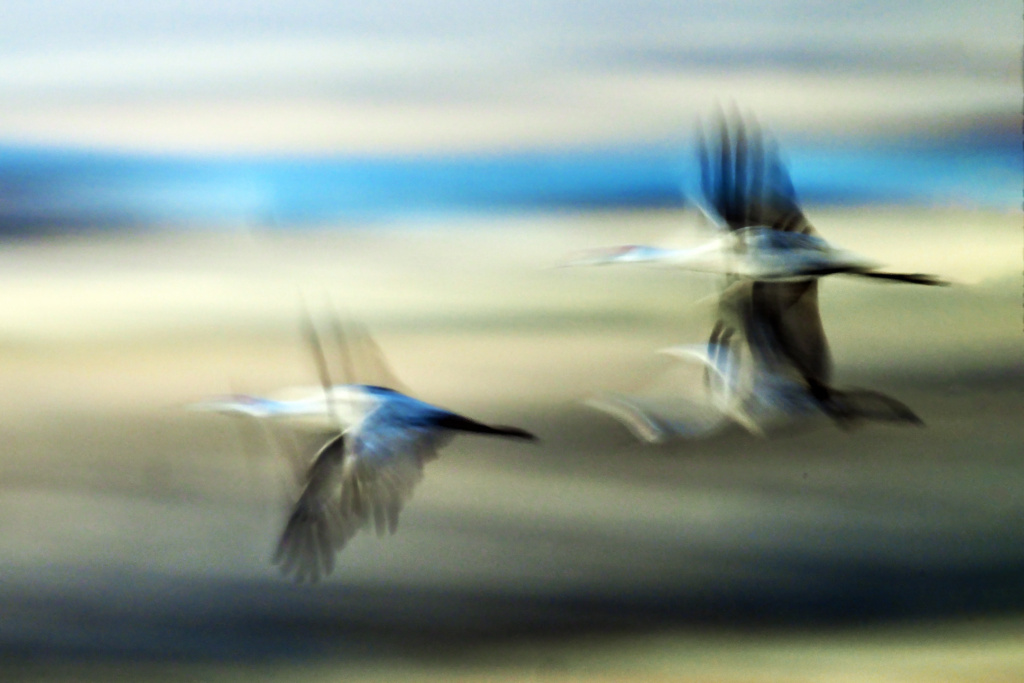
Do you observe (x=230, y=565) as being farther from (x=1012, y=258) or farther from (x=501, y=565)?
(x=1012, y=258)

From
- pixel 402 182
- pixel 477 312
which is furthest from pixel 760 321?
pixel 402 182

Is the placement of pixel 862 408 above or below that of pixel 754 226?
below

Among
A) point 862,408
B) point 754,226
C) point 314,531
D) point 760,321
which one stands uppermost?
point 754,226

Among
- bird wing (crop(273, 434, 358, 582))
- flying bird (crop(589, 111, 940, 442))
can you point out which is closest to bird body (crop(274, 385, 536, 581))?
bird wing (crop(273, 434, 358, 582))

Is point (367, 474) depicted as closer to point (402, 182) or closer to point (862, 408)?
point (402, 182)

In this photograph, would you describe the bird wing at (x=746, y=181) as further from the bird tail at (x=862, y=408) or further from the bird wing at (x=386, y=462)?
the bird wing at (x=386, y=462)

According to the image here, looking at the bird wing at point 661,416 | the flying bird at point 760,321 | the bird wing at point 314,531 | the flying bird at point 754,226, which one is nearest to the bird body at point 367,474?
the bird wing at point 314,531

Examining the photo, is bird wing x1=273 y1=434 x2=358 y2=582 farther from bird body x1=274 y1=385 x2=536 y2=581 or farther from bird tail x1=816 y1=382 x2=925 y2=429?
bird tail x1=816 y1=382 x2=925 y2=429

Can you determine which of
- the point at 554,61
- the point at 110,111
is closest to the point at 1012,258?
the point at 554,61
